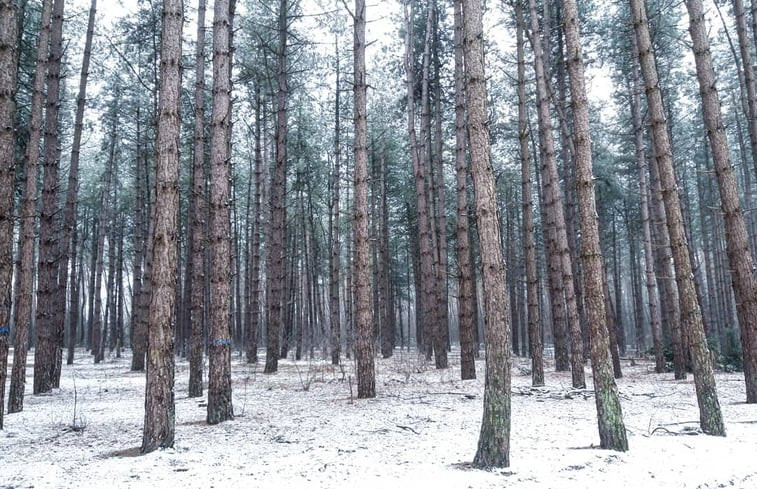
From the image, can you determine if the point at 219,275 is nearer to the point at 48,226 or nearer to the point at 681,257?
the point at 48,226

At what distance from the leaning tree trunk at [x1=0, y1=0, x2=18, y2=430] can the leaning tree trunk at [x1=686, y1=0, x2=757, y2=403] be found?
998 centimetres

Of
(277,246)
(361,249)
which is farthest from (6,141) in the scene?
(277,246)

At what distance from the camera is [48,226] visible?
10.4m

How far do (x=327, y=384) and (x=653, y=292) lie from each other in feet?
32.0

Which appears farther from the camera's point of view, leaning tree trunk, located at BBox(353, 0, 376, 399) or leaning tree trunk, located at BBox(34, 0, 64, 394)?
leaning tree trunk, located at BBox(34, 0, 64, 394)

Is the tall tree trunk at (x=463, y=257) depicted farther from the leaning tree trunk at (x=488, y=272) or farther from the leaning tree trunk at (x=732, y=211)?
the leaning tree trunk at (x=488, y=272)

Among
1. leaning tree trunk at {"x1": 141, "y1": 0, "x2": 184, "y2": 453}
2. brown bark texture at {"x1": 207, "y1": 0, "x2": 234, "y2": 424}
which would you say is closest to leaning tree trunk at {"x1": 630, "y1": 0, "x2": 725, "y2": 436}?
brown bark texture at {"x1": 207, "y1": 0, "x2": 234, "y2": 424}

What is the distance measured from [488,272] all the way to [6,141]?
619 cm

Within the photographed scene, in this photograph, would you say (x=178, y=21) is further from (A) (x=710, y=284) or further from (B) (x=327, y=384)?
(A) (x=710, y=284)

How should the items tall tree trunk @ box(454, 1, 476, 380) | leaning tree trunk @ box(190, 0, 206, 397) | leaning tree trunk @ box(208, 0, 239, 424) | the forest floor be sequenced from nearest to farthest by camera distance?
the forest floor < leaning tree trunk @ box(208, 0, 239, 424) < leaning tree trunk @ box(190, 0, 206, 397) < tall tree trunk @ box(454, 1, 476, 380)

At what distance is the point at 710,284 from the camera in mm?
27625

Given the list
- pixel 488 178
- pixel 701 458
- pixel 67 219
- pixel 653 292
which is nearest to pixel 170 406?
pixel 488 178

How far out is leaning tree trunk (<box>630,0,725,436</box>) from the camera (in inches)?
254

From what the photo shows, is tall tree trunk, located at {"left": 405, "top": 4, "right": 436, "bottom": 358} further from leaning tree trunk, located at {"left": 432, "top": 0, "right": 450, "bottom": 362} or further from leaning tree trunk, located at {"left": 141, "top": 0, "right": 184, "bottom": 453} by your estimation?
leaning tree trunk, located at {"left": 141, "top": 0, "right": 184, "bottom": 453}
